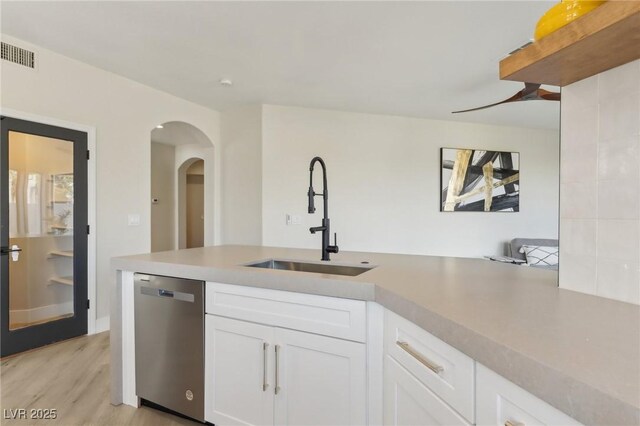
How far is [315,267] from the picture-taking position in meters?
1.93

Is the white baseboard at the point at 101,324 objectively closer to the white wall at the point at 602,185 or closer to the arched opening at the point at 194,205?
the arched opening at the point at 194,205

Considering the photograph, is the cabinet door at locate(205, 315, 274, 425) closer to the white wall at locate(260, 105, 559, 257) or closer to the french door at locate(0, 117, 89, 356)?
the french door at locate(0, 117, 89, 356)

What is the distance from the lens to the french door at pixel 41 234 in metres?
2.72

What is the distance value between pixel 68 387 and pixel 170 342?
1107 mm

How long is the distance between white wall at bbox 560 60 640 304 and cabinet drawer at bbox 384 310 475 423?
1.90 ft

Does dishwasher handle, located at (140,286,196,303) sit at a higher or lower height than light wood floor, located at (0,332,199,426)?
higher

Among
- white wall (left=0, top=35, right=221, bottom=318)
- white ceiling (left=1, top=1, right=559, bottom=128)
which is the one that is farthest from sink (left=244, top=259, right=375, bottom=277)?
white wall (left=0, top=35, right=221, bottom=318)

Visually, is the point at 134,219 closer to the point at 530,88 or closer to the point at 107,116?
the point at 107,116

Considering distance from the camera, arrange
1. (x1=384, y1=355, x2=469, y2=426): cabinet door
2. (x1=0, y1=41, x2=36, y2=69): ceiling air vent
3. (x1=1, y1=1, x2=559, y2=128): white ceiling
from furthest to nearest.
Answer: (x1=0, y1=41, x2=36, y2=69): ceiling air vent → (x1=1, y1=1, x2=559, y2=128): white ceiling → (x1=384, y1=355, x2=469, y2=426): cabinet door

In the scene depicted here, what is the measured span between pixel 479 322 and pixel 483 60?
118 inches

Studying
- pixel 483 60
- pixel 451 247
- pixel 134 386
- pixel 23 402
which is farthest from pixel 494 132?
pixel 23 402

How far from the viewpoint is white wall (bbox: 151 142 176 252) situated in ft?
20.0

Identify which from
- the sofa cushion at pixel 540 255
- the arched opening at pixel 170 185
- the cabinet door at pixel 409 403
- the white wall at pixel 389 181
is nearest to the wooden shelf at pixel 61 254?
the white wall at pixel 389 181

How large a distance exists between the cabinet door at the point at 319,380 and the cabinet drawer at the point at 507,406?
1.92 ft
